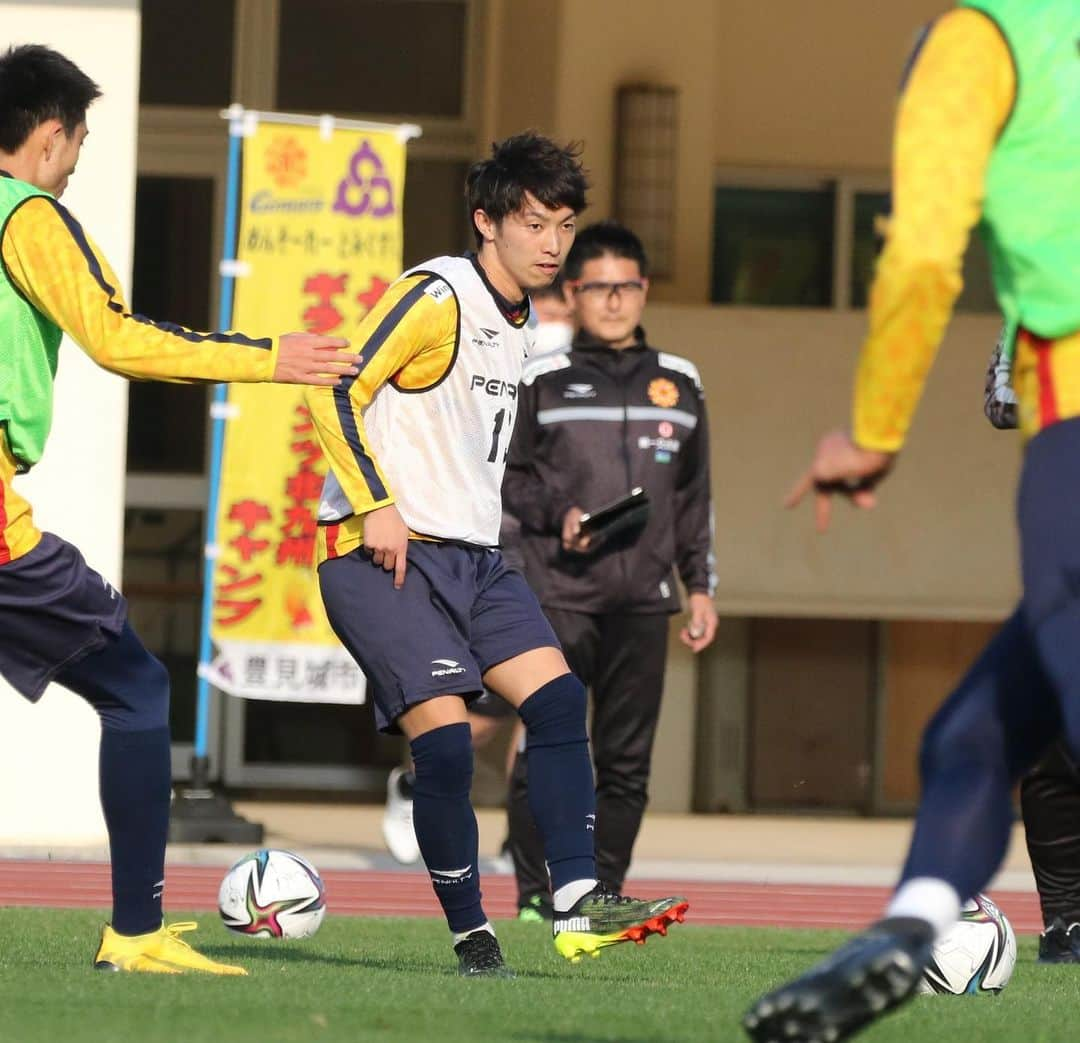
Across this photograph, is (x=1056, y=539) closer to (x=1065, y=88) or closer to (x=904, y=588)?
(x=1065, y=88)

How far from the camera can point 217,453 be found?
11703mm

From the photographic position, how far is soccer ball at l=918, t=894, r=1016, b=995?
229 inches

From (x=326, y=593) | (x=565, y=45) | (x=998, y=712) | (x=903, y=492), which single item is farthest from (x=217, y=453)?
(x=998, y=712)

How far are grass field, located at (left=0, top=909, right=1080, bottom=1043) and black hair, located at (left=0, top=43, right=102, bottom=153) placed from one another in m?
1.82

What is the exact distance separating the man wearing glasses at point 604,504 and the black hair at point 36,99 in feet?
10.1

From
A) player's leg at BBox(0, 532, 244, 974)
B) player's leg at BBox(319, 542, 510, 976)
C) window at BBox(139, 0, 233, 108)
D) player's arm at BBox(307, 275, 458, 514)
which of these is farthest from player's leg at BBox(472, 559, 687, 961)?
window at BBox(139, 0, 233, 108)

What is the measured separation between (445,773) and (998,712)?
2.23m

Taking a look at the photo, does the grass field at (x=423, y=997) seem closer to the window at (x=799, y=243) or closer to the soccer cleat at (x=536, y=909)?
the soccer cleat at (x=536, y=909)

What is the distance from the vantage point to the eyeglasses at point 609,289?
833 cm

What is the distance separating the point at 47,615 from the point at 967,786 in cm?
226

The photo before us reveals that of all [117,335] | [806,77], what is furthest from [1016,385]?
[806,77]

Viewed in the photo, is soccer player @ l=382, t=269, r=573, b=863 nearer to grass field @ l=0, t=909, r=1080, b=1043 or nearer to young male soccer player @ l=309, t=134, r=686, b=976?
grass field @ l=0, t=909, r=1080, b=1043

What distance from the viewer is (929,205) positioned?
3506mm

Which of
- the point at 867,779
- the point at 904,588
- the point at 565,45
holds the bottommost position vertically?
the point at 867,779
